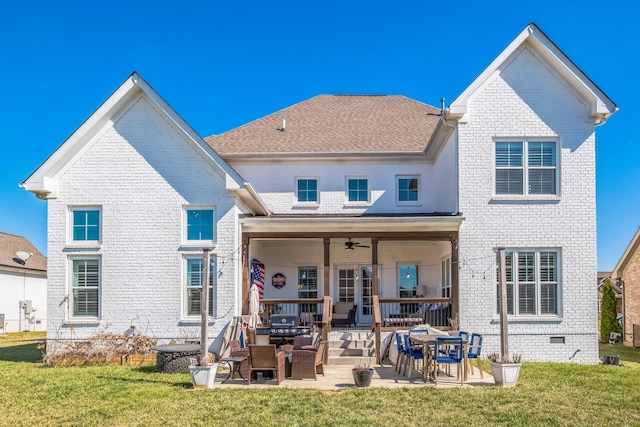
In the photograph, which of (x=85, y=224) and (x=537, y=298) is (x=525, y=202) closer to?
(x=537, y=298)

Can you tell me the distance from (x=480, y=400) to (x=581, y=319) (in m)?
7.20

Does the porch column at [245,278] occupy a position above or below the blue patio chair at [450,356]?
above

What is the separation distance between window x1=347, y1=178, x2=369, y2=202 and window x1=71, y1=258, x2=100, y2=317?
8.56 meters

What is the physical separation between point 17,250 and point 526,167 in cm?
3004

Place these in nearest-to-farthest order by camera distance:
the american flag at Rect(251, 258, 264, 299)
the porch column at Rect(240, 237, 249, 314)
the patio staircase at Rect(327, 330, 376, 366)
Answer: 1. the patio staircase at Rect(327, 330, 376, 366)
2. the porch column at Rect(240, 237, 249, 314)
3. the american flag at Rect(251, 258, 264, 299)

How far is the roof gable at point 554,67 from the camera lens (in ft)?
50.5

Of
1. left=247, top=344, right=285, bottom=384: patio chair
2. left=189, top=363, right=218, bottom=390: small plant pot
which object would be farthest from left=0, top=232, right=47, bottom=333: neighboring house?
left=247, top=344, right=285, bottom=384: patio chair

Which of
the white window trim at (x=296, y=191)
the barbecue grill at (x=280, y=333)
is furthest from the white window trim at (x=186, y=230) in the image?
the white window trim at (x=296, y=191)

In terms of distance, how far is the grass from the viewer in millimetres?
8492

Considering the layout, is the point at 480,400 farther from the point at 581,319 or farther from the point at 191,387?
the point at 581,319

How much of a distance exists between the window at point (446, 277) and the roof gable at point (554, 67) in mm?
4570

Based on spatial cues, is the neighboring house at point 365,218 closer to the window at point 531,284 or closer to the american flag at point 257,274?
the window at point 531,284

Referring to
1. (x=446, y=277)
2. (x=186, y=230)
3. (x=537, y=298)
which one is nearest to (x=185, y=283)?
(x=186, y=230)

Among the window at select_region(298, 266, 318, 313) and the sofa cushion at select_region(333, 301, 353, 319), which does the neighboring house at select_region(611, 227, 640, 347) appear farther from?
the window at select_region(298, 266, 318, 313)
